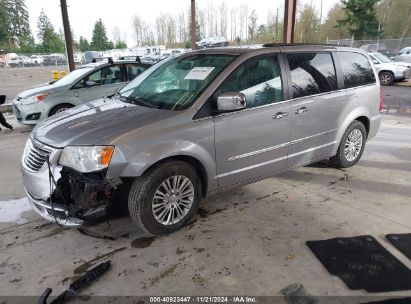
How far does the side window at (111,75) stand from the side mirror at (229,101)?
5.57 m

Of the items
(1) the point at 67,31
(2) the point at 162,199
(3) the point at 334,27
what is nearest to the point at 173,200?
(2) the point at 162,199

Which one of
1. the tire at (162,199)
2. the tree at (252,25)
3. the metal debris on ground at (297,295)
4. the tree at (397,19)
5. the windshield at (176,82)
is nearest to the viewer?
the metal debris on ground at (297,295)

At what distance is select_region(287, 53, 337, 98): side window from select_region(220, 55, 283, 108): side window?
0.26 metres

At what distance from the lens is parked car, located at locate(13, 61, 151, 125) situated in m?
7.80

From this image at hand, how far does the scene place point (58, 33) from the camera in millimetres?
94062

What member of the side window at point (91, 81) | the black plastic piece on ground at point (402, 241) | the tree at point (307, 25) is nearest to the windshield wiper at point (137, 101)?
the black plastic piece on ground at point (402, 241)

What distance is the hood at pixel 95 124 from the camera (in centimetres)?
313

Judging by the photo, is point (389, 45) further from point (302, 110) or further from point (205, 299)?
point (205, 299)

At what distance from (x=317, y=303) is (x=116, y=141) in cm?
205

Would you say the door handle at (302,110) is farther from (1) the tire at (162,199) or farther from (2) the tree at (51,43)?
(2) the tree at (51,43)

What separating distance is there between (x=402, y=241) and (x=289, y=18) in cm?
778

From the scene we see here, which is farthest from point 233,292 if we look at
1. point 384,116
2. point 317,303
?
point 384,116

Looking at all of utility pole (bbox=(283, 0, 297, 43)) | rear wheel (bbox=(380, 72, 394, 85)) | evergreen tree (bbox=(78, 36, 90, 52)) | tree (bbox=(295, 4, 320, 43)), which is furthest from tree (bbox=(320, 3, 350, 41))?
evergreen tree (bbox=(78, 36, 90, 52))

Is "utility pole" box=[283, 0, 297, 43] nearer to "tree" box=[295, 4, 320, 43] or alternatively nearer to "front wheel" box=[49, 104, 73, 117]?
"front wheel" box=[49, 104, 73, 117]
